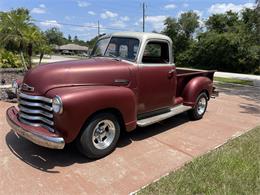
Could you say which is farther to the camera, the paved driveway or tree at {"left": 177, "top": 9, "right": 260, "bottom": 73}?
tree at {"left": 177, "top": 9, "right": 260, "bottom": 73}

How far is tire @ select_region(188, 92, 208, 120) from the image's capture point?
667cm

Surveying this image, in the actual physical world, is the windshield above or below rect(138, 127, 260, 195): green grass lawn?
above

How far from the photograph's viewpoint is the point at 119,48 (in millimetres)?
5199

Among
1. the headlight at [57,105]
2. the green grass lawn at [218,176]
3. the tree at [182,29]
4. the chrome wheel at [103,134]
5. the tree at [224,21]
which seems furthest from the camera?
the tree at [182,29]

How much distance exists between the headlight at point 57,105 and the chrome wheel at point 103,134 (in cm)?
76

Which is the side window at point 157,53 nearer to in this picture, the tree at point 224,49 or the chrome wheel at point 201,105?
the chrome wheel at point 201,105

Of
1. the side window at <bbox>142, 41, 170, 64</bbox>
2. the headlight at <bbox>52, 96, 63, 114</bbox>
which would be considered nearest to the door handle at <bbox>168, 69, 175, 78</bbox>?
the side window at <bbox>142, 41, 170, 64</bbox>

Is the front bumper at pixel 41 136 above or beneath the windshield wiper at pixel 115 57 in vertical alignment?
beneath

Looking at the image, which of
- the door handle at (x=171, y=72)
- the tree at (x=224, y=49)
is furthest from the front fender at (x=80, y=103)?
the tree at (x=224, y=49)

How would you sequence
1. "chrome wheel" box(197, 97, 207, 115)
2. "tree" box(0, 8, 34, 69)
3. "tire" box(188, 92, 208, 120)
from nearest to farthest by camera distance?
"tire" box(188, 92, 208, 120) → "chrome wheel" box(197, 97, 207, 115) → "tree" box(0, 8, 34, 69)

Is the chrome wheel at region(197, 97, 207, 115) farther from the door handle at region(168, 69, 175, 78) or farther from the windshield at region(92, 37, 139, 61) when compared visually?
the windshield at region(92, 37, 139, 61)

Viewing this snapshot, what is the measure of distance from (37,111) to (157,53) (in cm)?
313

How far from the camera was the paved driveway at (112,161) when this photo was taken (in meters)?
3.50

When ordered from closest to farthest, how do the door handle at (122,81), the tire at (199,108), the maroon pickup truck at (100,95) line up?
the maroon pickup truck at (100,95) → the door handle at (122,81) → the tire at (199,108)
